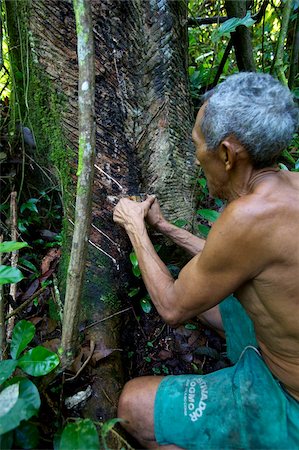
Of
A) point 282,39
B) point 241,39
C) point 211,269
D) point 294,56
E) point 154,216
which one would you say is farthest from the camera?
point 294,56

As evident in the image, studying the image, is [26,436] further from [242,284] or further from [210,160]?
[210,160]

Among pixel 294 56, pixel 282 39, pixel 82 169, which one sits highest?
pixel 282 39

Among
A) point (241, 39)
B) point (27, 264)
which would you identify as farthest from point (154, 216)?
point (241, 39)

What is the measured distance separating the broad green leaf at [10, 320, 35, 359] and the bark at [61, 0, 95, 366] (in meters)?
0.14

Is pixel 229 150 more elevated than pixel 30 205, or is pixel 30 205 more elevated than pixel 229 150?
pixel 229 150

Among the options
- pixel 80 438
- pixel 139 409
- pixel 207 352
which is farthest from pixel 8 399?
pixel 207 352

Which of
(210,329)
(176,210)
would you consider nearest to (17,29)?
(176,210)

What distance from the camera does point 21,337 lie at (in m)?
1.47

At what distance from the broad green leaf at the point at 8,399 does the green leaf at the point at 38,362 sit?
0.61 feet

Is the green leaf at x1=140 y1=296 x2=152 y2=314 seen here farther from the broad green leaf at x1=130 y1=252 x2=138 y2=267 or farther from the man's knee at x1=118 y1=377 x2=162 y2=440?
the man's knee at x1=118 y1=377 x2=162 y2=440

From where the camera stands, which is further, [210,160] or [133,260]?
[133,260]

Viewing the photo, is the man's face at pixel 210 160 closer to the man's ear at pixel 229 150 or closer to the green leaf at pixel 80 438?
the man's ear at pixel 229 150

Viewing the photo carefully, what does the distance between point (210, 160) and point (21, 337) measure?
102 cm

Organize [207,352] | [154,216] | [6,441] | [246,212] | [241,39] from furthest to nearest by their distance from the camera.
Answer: [241,39], [207,352], [154,216], [246,212], [6,441]
